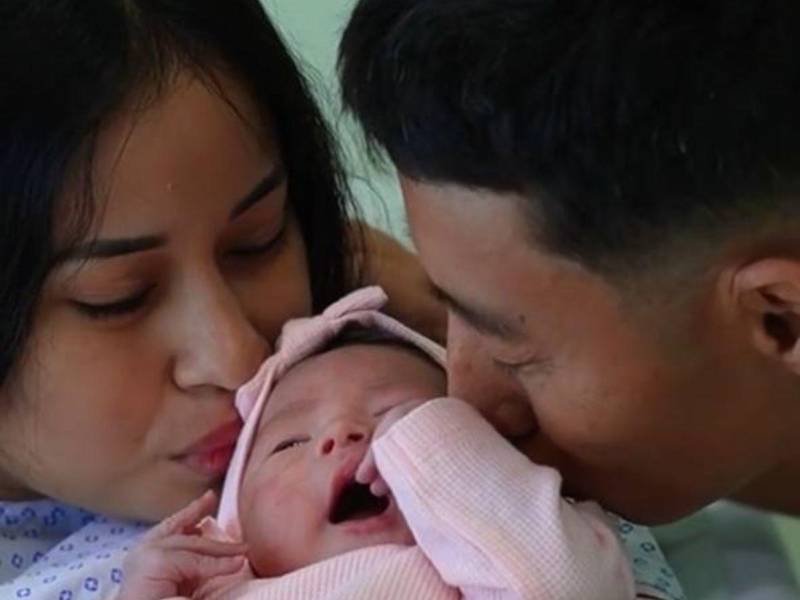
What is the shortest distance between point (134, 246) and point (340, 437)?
0.57 feet

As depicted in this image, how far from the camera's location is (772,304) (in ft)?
2.59

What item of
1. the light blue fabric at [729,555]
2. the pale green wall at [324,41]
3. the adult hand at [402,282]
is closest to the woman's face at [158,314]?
the adult hand at [402,282]

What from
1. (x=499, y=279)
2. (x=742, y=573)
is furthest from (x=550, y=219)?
(x=742, y=573)

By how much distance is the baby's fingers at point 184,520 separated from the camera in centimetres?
96

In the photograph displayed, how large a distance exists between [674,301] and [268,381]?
0.33 m

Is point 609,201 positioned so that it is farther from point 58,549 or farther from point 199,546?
point 58,549

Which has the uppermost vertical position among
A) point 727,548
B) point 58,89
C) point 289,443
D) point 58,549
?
point 58,89

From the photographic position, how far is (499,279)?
0.82 meters

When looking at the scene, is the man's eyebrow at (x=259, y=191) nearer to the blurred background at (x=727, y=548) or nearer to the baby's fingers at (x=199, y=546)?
the blurred background at (x=727, y=548)

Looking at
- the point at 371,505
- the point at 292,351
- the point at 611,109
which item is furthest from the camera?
the point at 292,351

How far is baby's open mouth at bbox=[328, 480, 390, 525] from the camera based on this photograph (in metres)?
0.93

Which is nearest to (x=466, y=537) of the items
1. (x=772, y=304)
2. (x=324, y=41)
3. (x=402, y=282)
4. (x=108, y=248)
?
(x=772, y=304)

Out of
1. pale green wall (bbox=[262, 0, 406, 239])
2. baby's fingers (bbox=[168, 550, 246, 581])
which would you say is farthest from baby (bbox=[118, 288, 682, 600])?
pale green wall (bbox=[262, 0, 406, 239])

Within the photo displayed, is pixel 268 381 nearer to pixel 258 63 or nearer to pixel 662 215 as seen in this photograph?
pixel 258 63
